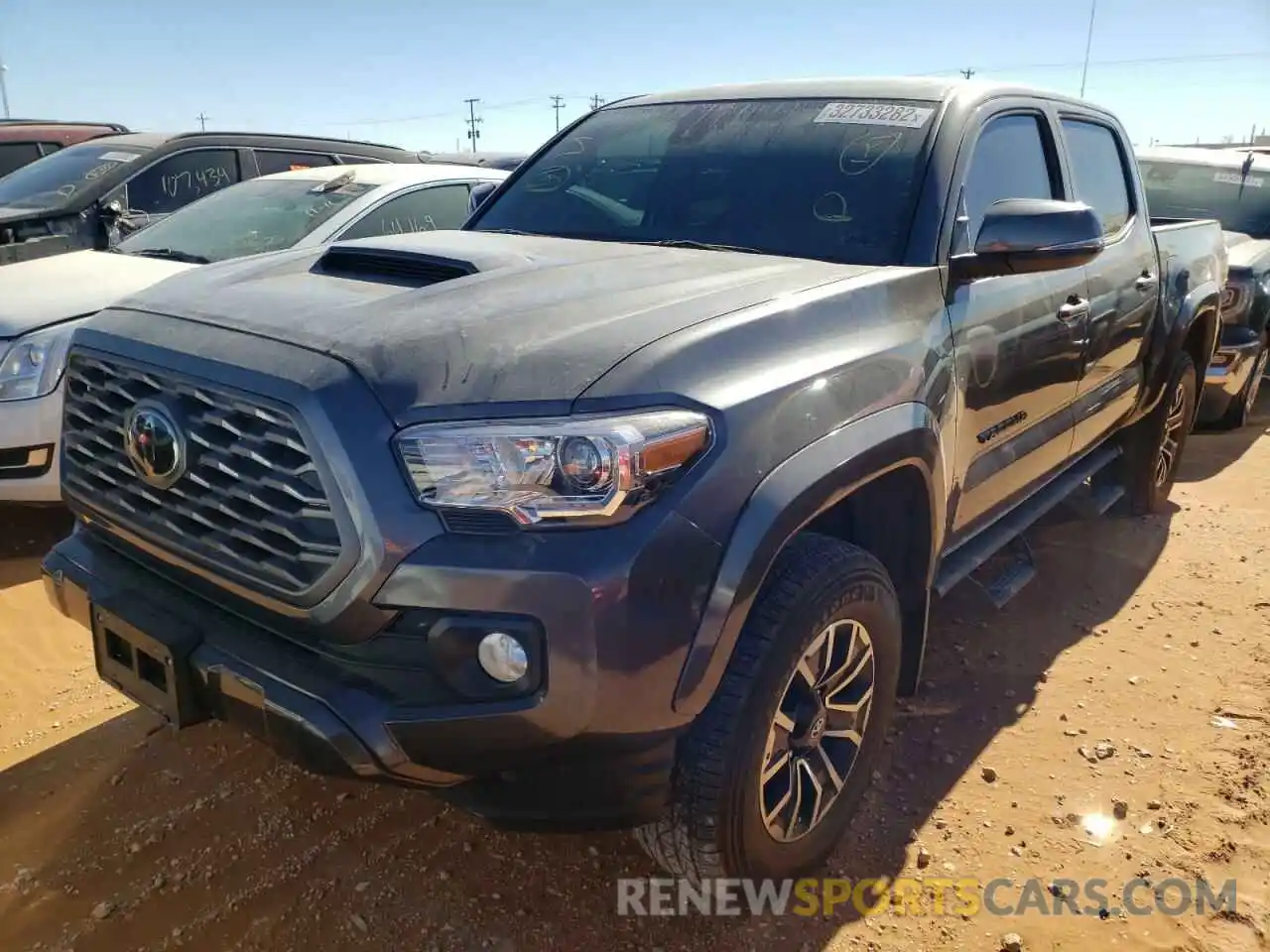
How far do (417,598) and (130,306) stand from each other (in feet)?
4.06

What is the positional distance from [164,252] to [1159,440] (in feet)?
17.3

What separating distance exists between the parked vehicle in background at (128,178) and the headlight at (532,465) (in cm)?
487

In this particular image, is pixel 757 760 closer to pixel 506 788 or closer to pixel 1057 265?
pixel 506 788

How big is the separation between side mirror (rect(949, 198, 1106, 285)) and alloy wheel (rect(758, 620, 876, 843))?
3.56 ft

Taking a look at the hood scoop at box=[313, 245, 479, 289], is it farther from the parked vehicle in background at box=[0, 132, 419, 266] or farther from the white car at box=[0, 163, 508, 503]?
the parked vehicle in background at box=[0, 132, 419, 266]

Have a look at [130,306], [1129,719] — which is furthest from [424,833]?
[1129,719]

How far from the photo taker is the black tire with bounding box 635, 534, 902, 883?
2.02 m

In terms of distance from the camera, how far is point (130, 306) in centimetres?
242

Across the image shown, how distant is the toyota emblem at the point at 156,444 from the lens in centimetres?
205

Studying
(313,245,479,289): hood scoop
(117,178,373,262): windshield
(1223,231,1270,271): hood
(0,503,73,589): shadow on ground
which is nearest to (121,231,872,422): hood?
(313,245,479,289): hood scoop

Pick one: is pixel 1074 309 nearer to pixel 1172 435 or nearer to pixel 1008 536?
pixel 1008 536

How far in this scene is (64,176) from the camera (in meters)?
6.50

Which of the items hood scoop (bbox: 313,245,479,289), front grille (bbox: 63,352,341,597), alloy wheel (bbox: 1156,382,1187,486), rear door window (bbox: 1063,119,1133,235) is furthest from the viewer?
alloy wheel (bbox: 1156,382,1187,486)

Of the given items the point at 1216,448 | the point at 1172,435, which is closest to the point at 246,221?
the point at 1172,435
